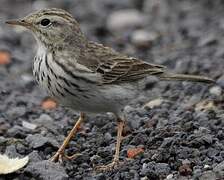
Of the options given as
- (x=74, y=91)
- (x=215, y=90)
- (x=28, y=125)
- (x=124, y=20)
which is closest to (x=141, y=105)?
(x=215, y=90)

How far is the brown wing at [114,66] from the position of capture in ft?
30.6

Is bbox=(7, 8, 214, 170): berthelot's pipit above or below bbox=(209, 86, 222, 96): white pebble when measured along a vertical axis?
below

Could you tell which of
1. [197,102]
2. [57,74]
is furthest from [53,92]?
[197,102]

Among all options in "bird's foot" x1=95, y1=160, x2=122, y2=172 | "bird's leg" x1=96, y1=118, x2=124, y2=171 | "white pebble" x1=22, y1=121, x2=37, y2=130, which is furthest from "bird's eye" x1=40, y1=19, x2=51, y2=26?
"bird's foot" x1=95, y1=160, x2=122, y2=172

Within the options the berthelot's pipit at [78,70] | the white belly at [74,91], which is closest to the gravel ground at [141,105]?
the berthelot's pipit at [78,70]

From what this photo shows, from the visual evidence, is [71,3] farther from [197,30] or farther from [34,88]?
[34,88]

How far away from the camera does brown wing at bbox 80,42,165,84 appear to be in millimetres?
9336

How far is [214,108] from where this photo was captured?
10.5m

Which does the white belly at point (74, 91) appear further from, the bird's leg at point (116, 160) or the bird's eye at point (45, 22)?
the bird's eye at point (45, 22)

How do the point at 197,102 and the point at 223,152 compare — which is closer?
the point at 223,152

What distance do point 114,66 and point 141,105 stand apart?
6.21 ft

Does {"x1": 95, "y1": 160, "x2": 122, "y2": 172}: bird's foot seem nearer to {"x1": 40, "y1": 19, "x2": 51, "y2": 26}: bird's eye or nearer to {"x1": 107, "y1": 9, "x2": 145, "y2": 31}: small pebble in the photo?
{"x1": 40, "y1": 19, "x2": 51, "y2": 26}: bird's eye

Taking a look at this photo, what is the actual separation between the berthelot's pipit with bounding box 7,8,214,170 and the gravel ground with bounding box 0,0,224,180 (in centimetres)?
34

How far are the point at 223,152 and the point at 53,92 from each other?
6.87 feet
